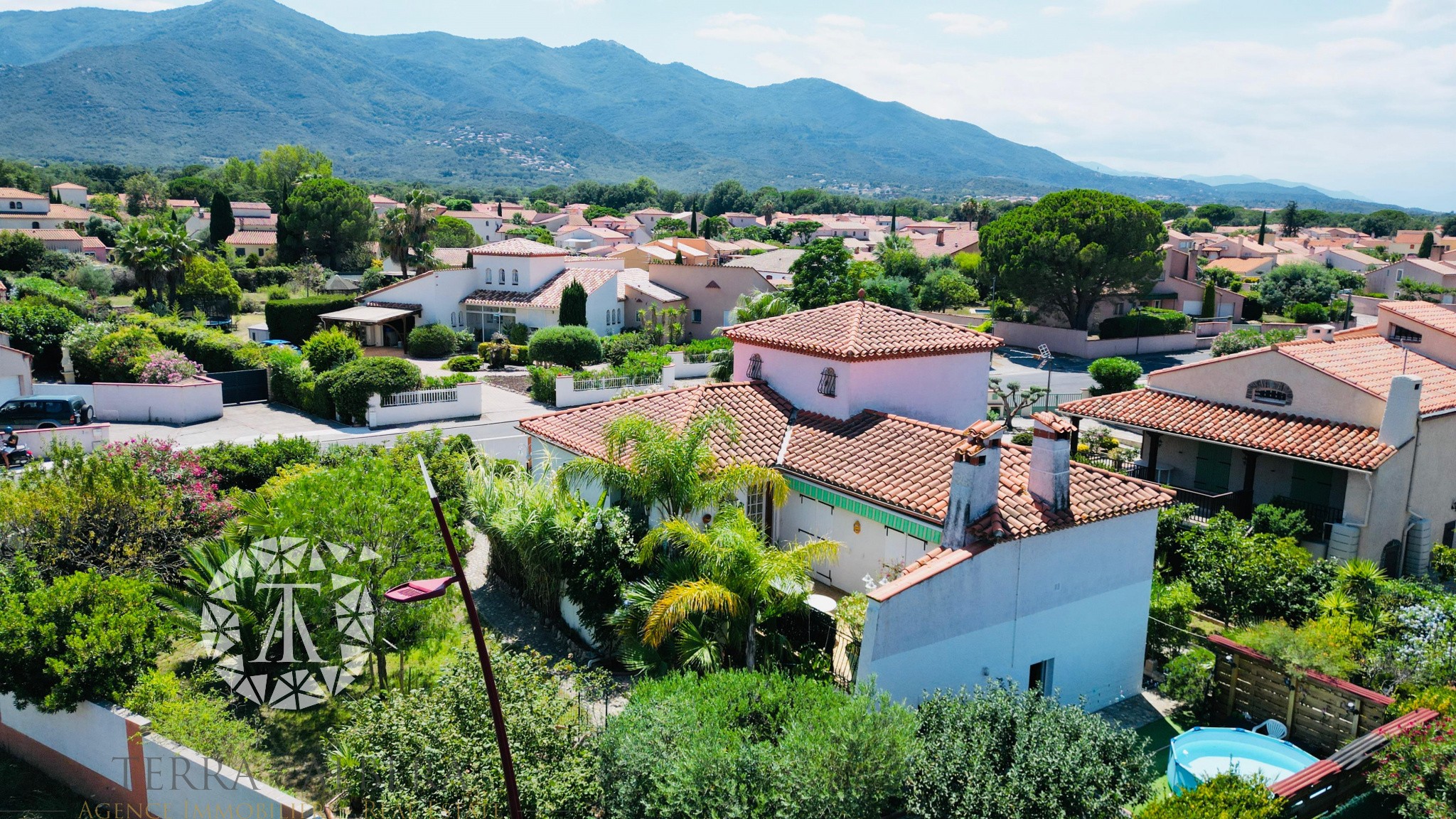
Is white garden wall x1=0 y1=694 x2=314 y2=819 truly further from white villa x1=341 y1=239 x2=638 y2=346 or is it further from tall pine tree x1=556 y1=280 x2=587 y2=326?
white villa x1=341 y1=239 x2=638 y2=346

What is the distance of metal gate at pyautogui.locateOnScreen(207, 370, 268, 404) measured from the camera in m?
39.4

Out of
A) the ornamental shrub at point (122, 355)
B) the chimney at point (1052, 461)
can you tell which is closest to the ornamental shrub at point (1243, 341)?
the chimney at point (1052, 461)

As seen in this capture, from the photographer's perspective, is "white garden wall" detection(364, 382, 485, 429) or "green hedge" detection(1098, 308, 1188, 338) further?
"green hedge" detection(1098, 308, 1188, 338)

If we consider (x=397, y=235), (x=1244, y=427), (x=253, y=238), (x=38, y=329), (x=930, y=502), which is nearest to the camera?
(x=930, y=502)

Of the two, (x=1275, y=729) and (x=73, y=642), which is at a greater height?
(x=73, y=642)

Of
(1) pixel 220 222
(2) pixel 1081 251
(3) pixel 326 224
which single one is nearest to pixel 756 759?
(2) pixel 1081 251

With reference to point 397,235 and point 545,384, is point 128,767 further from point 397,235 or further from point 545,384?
point 397,235

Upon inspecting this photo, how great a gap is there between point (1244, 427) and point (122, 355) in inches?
1602

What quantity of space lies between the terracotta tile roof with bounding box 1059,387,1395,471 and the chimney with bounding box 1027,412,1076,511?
10459 mm

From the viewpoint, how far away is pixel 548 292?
181 ft

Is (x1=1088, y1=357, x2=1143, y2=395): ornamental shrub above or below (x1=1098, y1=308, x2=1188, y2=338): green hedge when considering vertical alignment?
below

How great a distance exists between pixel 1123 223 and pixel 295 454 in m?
53.8

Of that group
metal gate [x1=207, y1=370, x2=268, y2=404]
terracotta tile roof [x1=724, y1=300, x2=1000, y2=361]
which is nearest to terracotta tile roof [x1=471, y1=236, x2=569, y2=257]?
metal gate [x1=207, y1=370, x2=268, y2=404]

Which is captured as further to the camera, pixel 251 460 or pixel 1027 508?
pixel 251 460
